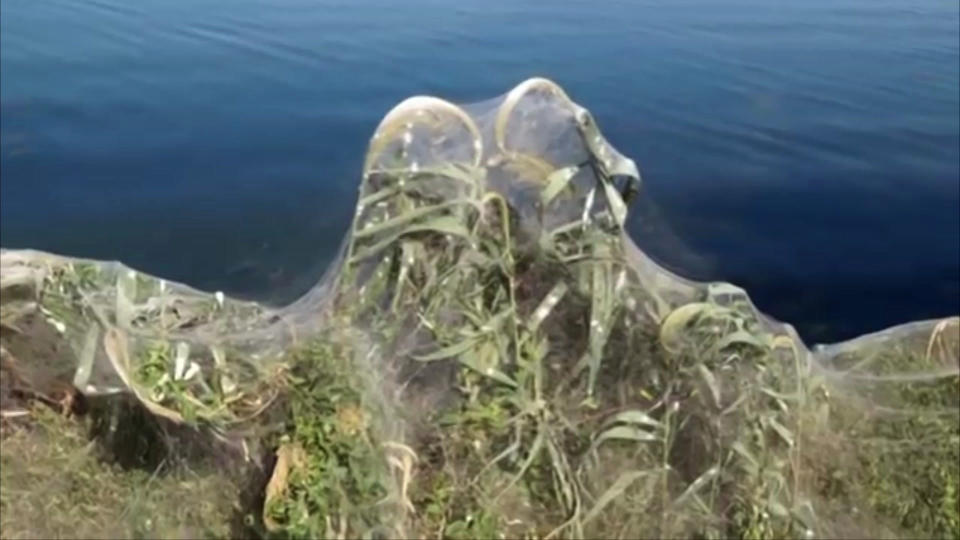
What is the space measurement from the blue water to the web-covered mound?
11.4 inches

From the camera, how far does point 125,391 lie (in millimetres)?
1944

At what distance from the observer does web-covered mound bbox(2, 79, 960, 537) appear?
1.89m

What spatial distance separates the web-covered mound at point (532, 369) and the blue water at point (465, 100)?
0.29 meters

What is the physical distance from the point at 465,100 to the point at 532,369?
2.74 feet

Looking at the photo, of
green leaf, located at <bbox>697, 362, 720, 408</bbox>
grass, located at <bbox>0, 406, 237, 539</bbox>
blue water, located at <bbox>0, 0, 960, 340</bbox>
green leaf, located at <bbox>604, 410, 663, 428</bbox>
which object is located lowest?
grass, located at <bbox>0, 406, 237, 539</bbox>

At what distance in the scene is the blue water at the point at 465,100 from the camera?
234cm

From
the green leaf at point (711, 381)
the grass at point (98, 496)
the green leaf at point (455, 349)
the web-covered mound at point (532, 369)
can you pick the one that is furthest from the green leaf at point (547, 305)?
the grass at point (98, 496)

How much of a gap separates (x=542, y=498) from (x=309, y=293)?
1.88ft

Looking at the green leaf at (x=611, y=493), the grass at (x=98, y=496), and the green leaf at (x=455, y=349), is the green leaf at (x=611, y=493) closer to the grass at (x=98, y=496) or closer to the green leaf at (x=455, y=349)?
the green leaf at (x=455, y=349)

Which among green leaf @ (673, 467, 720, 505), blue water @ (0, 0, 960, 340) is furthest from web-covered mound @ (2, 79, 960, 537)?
blue water @ (0, 0, 960, 340)

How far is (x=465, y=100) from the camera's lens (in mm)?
2557

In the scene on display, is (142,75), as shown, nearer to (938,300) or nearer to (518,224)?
(518,224)

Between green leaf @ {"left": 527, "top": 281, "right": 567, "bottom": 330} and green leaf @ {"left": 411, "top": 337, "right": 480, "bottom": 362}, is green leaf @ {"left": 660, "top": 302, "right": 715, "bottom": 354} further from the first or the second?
green leaf @ {"left": 411, "top": 337, "right": 480, "bottom": 362}

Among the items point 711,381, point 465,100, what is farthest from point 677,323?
point 465,100
